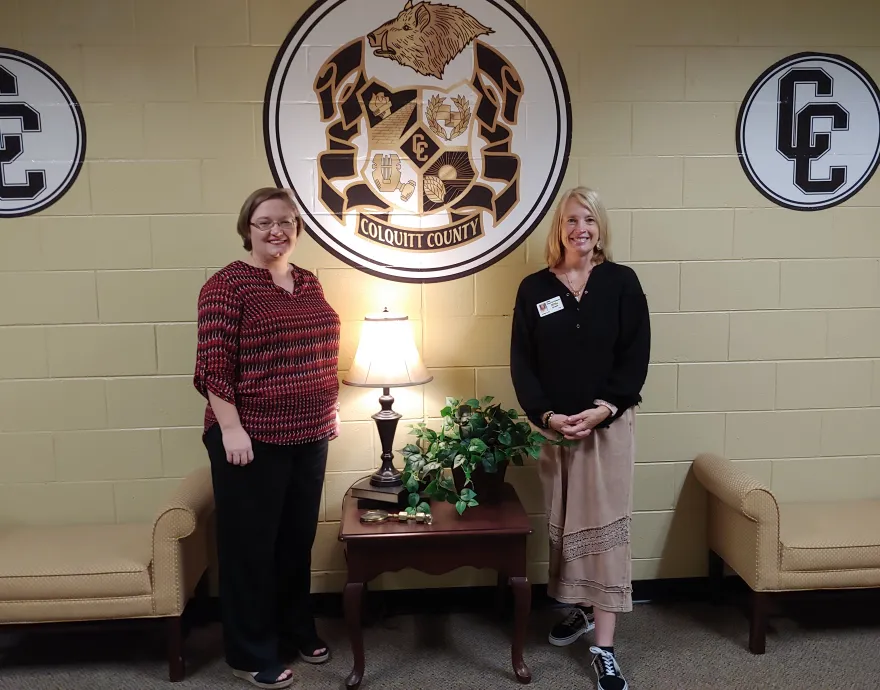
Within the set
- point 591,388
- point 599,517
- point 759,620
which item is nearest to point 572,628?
point 599,517

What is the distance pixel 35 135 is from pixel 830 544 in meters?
3.20

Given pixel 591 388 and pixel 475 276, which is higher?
pixel 475 276

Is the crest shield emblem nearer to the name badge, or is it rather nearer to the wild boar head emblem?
the wild boar head emblem

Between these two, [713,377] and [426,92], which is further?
[713,377]

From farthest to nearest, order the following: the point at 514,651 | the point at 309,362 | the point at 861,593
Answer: the point at 861,593
the point at 514,651
the point at 309,362

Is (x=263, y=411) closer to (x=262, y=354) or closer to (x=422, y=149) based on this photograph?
(x=262, y=354)

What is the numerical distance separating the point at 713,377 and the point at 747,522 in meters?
0.60

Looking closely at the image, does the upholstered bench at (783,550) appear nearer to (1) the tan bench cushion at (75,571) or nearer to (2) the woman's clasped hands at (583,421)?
(2) the woman's clasped hands at (583,421)

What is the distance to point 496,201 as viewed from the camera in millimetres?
2754

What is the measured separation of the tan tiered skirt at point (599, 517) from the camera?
95.0 inches

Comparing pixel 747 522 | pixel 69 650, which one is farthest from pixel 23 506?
pixel 747 522

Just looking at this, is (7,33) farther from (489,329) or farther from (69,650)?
(69,650)

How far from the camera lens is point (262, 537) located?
7.52ft

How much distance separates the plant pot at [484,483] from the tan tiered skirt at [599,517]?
0.22m
